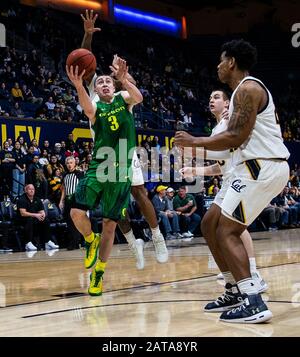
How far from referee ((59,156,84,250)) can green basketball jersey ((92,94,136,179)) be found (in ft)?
18.0

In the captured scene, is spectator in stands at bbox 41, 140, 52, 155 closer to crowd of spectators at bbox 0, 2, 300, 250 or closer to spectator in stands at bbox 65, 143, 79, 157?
crowd of spectators at bbox 0, 2, 300, 250

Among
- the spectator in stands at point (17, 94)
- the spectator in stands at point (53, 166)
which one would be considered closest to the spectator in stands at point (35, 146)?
the spectator in stands at point (53, 166)

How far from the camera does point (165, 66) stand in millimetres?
26781

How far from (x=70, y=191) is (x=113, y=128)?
588 cm

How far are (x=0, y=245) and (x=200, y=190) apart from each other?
5.24 meters

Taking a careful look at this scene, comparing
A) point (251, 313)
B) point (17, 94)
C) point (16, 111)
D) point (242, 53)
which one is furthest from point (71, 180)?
point (251, 313)

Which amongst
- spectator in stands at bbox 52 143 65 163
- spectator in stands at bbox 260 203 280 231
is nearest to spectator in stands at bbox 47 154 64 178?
spectator in stands at bbox 52 143 65 163

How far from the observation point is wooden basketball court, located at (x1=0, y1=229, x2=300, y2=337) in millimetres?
3984

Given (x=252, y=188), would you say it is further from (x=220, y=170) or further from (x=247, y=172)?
(x=220, y=170)

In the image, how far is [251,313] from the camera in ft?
13.5
